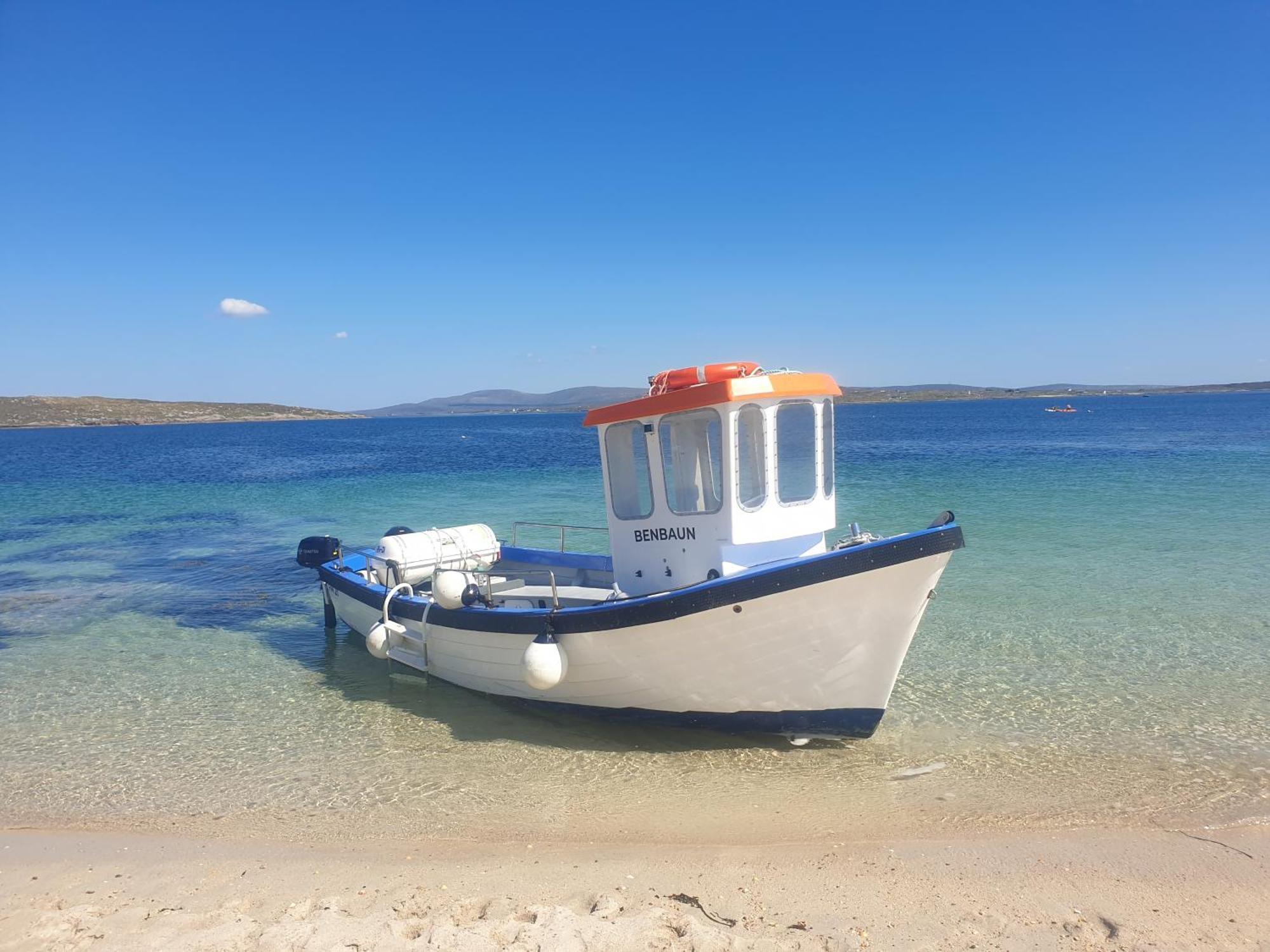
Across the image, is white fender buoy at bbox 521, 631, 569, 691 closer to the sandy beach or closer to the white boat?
the white boat

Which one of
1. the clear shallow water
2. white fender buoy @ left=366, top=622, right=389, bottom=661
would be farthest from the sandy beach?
white fender buoy @ left=366, top=622, right=389, bottom=661

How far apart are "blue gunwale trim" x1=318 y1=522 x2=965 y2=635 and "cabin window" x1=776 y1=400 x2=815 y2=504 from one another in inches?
32.1

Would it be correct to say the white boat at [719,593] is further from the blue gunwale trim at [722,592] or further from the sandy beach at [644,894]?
the sandy beach at [644,894]

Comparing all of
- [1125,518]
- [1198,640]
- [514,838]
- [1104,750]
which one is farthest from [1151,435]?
[514,838]

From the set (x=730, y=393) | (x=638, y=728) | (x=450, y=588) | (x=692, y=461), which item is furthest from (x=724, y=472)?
(x=450, y=588)

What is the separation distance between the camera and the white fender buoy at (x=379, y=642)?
902 centimetres

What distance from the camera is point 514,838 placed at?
5727 mm

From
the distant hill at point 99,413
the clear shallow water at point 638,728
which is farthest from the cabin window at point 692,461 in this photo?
the distant hill at point 99,413

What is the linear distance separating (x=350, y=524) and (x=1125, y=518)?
20105mm

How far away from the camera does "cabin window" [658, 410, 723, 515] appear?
23.8 ft

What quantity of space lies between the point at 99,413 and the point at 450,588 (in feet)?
562

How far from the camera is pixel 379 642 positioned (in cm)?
902

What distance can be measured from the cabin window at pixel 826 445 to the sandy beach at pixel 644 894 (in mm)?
3182

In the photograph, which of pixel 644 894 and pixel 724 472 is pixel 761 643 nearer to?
pixel 724 472
